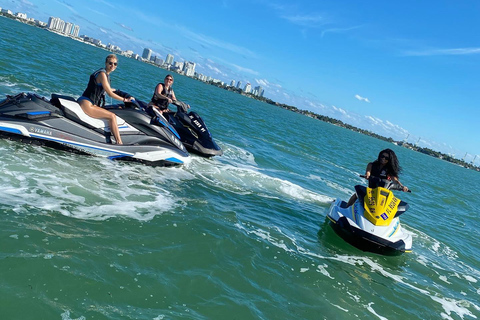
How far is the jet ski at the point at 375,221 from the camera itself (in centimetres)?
648

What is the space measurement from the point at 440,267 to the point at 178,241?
550 cm

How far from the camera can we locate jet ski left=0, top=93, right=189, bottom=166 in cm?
653

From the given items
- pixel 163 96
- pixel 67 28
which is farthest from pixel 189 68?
pixel 163 96

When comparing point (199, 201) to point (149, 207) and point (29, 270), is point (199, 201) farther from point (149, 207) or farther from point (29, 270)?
point (29, 270)

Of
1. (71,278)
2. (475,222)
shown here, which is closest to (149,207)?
(71,278)

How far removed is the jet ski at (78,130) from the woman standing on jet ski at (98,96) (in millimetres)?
115

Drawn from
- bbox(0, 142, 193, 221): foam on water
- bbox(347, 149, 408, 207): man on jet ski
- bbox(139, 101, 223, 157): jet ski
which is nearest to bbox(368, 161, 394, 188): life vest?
bbox(347, 149, 408, 207): man on jet ski

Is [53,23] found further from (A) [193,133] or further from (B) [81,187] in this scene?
(B) [81,187]

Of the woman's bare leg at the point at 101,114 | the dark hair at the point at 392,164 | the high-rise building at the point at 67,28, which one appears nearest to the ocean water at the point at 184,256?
the woman's bare leg at the point at 101,114

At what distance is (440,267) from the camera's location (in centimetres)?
743

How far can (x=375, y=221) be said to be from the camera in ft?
21.6

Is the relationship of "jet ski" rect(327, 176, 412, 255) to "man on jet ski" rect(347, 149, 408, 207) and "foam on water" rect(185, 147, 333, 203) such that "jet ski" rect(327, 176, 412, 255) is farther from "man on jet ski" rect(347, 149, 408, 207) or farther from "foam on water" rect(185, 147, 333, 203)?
"foam on water" rect(185, 147, 333, 203)

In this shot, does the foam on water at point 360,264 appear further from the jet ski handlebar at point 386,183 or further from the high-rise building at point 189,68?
the high-rise building at point 189,68

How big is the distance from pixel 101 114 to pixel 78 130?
1.66 feet
